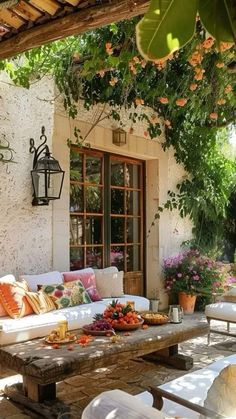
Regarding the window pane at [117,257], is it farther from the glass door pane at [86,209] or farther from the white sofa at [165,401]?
the white sofa at [165,401]

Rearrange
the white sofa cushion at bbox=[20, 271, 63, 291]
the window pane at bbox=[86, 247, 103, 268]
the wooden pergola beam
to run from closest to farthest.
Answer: the wooden pergola beam → the white sofa cushion at bbox=[20, 271, 63, 291] → the window pane at bbox=[86, 247, 103, 268]

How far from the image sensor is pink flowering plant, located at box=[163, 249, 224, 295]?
6.39m

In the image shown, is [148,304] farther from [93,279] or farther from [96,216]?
[96,216]

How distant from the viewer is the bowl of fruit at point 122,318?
3.54 metres

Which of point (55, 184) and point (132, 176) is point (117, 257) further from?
point (55, 184)

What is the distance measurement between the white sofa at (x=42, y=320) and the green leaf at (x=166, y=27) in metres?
3.24

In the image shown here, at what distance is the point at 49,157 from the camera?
15.6 ft

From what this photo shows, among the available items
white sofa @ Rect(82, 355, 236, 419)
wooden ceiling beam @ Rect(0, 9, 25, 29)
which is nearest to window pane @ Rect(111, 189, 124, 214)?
wooden ceiling beam @ Rect(0, 9, 25, 29)

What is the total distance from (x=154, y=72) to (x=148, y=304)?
2.77 metres

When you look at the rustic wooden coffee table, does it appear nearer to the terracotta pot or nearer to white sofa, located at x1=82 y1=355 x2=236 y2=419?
white sofa, located at x1=82 y1=355 x2=236 y2=419

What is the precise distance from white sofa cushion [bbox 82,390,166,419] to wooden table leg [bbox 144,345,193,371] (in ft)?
7.97

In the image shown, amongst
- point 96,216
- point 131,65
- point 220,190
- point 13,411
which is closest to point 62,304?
point 13,411

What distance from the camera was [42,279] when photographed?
4.49 meters

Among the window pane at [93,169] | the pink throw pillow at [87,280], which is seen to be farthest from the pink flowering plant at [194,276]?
the pink throw pillow at [87,280]
